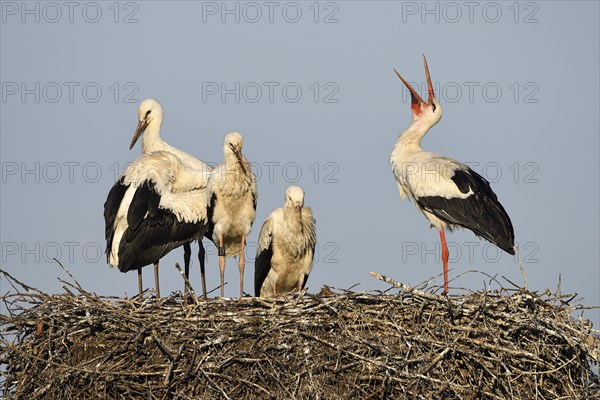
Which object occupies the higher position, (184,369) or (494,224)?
(494,224)

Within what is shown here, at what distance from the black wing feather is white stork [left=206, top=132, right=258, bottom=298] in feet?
5.10

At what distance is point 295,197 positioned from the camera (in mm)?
10094

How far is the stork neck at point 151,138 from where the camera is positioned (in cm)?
1124

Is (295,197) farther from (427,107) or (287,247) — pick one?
(427,107)

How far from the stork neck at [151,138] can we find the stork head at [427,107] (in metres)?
2.42

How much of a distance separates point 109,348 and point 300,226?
7.67ft

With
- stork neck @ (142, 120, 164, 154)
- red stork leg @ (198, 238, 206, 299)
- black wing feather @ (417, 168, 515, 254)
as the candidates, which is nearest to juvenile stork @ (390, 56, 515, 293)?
black wing feather @ (417, 168, 515, 254)

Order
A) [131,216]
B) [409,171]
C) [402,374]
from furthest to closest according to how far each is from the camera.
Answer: [409,171] → [131,216] → [402,374]

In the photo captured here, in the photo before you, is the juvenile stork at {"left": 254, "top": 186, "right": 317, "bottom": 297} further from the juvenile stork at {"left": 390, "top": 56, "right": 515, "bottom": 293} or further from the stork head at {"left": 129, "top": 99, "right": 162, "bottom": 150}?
the stork head at {"left": 129, "top": 99, "right": 162, "bottom": 150}

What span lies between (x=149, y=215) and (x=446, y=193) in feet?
8.39

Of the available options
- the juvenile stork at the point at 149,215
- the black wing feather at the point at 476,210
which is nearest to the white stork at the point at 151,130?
the juvenile stork at the point at 149,215

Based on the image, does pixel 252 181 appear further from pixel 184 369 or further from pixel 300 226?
pixel 184 369

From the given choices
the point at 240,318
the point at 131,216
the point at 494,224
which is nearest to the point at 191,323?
the point at 240,318

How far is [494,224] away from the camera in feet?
32.8
